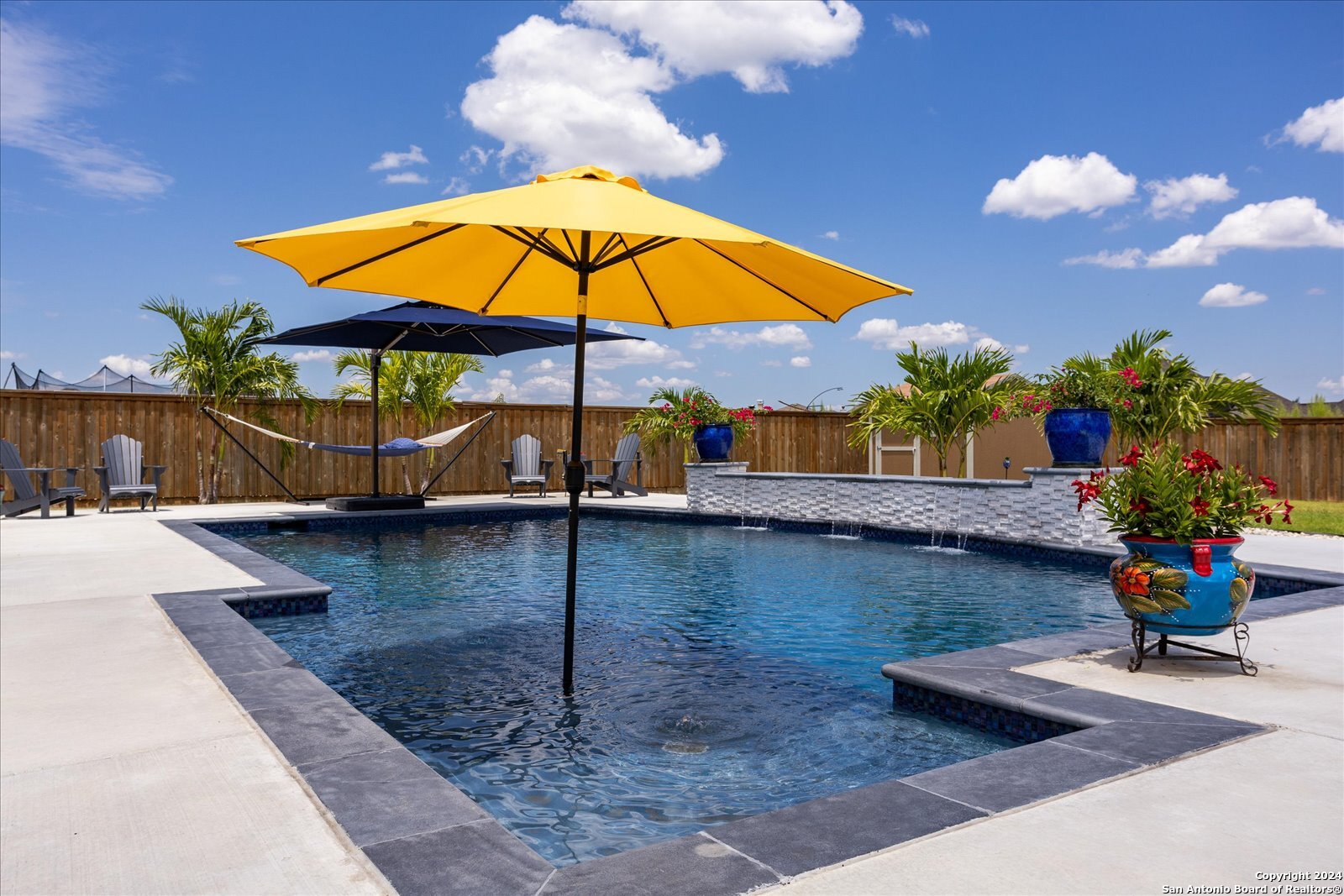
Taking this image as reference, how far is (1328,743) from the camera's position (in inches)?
105

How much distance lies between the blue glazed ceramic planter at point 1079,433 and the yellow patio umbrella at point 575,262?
464 centimetres

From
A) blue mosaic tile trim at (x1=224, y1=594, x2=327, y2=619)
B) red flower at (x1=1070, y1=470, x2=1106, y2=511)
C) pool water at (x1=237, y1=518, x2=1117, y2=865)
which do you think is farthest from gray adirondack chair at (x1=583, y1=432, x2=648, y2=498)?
red flower at (x1=1070, y1=470, x2=1106, y2=511)

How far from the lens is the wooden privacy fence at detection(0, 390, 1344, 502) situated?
1196cm

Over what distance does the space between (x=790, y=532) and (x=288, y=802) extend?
8.59 metres

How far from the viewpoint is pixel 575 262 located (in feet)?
12.4

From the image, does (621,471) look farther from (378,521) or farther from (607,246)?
(607,246)

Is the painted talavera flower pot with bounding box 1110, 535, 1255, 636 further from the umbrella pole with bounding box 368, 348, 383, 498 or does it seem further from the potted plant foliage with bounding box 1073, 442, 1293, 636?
the umbrella pole with bounding box 368, 348, 383, 498

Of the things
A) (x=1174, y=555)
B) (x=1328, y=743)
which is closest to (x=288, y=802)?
(x=1328, y=743)

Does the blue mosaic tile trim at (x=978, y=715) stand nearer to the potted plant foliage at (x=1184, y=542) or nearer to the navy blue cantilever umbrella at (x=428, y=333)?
the potted plant foliage at (x=1184, y=542)

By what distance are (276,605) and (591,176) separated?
10.9ft

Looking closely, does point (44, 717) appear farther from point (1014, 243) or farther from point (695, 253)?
point (1014, 243)

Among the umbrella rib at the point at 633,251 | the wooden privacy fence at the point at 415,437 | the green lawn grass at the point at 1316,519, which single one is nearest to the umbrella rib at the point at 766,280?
the umbrella rib at the point at 633,251

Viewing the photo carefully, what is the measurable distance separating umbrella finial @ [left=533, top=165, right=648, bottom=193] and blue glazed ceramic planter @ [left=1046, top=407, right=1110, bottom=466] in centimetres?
587

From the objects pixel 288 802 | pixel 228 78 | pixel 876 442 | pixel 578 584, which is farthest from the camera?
pixel 876 442
